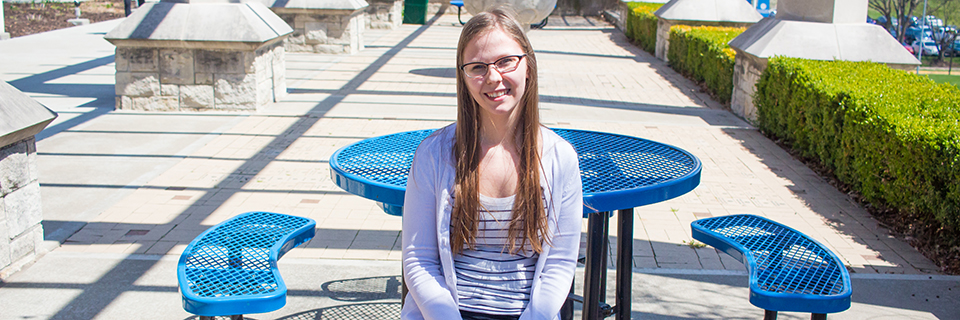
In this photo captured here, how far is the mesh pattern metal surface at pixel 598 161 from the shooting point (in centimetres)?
262

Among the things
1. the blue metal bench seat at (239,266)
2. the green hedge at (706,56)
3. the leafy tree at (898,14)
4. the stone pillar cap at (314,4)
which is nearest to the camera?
the blue metal bench seat at (239,266)

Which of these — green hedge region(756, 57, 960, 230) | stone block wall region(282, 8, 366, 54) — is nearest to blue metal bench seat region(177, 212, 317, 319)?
green hedge region(756, 57, 960, 230)

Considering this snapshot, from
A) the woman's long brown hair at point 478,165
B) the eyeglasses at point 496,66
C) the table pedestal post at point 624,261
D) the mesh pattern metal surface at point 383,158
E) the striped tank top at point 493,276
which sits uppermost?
the eyeglasses at point 496,66

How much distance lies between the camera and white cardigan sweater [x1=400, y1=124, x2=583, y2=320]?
6.63ft

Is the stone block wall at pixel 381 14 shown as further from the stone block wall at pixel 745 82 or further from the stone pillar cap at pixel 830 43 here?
the stone pillar cap at pixel 830 43

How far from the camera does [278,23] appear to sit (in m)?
8.93

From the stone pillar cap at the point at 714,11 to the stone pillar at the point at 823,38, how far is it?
5.55m

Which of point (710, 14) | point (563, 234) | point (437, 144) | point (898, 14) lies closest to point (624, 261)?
point (563, 234)

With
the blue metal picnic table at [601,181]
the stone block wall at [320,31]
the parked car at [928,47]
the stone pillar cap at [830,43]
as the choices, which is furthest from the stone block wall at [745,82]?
the parked car at [928,47]

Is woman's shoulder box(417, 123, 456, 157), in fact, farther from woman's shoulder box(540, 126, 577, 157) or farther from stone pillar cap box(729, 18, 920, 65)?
stone pillar cap box(729, 18, 920, 65)

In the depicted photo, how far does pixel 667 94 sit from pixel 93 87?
789cm

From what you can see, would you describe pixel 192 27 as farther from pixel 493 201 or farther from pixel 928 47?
pixel 928 47

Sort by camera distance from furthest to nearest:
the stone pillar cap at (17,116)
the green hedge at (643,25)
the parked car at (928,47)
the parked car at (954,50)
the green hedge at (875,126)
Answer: the parked car at (928,47) → the parked car at (954,50) → the green hedge at (643,25) → the green hedge at (875,126) → the stone pillar cap at (17,116)

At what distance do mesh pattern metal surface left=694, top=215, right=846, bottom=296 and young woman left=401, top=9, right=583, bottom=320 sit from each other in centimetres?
89
